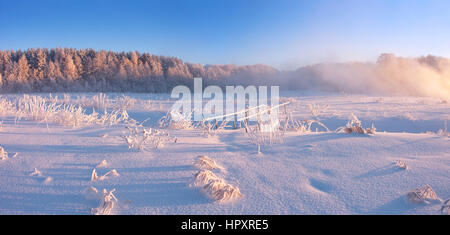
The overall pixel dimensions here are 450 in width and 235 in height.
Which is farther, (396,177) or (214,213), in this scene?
(396,177)

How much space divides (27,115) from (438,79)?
46.0ft

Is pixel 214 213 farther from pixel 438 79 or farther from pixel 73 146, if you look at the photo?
pixel 438 79

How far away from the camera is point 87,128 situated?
2.39 metres

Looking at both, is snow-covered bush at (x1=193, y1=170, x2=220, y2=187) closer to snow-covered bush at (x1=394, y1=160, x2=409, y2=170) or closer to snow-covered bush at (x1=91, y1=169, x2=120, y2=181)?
snow-covered bush at (x1=91, y1=169, x2=120, y2=181)

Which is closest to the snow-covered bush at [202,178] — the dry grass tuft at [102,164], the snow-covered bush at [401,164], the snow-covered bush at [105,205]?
the snow-covered bush at [105,205]

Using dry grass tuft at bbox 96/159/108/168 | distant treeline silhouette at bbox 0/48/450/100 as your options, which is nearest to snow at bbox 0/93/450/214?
dry grass tuft at bbox 96/159/108/168

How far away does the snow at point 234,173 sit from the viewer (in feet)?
3.53

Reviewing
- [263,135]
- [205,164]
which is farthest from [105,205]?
[263,135]

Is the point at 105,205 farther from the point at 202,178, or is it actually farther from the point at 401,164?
the point at 401,164

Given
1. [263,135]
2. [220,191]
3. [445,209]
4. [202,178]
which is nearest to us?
[445,209]

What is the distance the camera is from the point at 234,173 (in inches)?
55.7

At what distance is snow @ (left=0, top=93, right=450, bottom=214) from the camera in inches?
42.4

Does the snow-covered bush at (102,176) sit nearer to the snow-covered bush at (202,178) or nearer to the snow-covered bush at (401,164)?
the snow-covered bush at (202,178)
